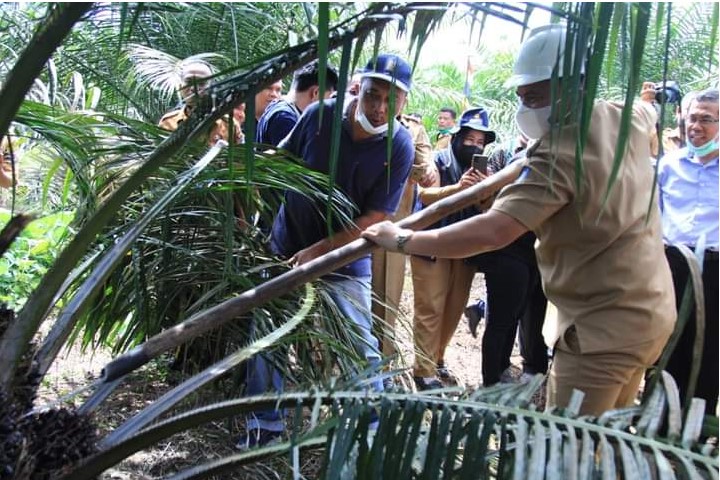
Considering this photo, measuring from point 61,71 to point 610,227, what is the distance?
3.26m

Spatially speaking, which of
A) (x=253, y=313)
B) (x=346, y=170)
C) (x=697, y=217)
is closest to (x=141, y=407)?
(x=253, y=313)

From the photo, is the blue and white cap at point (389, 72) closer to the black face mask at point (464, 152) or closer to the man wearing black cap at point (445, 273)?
the man wearing black cap at point (445, 273)

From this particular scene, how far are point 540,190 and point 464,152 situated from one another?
6.64ft

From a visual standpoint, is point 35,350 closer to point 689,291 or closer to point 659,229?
point 689,291

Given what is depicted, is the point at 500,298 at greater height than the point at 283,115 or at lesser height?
lesser

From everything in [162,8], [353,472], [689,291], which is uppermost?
Answer: [162,8]

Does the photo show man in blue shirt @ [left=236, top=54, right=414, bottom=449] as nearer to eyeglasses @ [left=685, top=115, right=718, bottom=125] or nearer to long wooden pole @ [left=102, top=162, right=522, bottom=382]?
long wooden pole @ [left=102, top=162, right=522, bottom=382]

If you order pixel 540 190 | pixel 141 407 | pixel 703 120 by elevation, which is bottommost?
pixel 141 407

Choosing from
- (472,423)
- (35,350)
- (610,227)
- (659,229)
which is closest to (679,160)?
(659,229)

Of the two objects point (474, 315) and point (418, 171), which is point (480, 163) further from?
point (474, 315)

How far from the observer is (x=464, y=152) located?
385cm

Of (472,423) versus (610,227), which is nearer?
(472,423)

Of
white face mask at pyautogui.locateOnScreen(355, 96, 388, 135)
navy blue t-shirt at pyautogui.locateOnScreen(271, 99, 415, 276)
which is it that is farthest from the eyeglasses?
white face mask at pyautogui.locateOnScreen(355, 96, 388, 135)

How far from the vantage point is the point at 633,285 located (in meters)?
1.91
